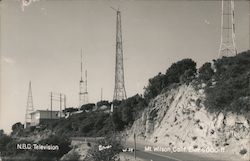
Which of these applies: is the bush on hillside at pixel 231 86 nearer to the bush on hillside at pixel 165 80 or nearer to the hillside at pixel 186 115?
the hillside at pixel 186 115

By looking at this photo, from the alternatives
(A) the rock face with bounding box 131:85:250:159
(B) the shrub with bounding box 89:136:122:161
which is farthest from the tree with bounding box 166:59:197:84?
(B) the shrub with bounding box 89:136:122:161

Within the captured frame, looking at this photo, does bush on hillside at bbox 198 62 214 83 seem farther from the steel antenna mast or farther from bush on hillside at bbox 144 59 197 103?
the steel antenna mast

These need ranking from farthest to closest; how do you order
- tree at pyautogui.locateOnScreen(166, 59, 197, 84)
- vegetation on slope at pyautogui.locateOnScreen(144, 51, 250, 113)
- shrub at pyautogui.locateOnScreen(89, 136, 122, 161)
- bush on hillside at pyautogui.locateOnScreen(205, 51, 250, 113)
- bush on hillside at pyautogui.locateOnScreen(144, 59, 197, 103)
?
bush on hillside at pyautogui.locateOnScreen(144, 59, 197, 103) < tree at pyautogui.locateOnScreen(166, 59, 197, 84) < vegetation on slope at pyautogui.locateOnScreen(144, 51, 250, 113) < bush on hillside at pyautogui.locateOnScreen(205, 51, 250, 113) < shrub at pyautogui.locateOnScreen(89, 136, 122, 161)

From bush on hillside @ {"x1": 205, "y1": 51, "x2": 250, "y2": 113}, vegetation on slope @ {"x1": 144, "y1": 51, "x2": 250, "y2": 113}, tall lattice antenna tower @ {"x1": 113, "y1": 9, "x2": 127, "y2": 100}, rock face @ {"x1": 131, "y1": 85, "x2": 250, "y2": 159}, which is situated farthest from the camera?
vegetation on slope @ {"x1": 144, "y1": 51, "x2": 250, "y2": 113}

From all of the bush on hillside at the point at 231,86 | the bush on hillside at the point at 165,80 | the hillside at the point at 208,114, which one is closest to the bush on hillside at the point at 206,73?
the hillside at the point at 208,114

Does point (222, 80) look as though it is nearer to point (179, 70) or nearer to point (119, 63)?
point (119, 63)

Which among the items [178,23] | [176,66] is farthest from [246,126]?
[176,66]

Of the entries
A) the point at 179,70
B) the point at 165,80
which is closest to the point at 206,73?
the point at 179,70

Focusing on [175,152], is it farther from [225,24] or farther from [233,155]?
[225,24]
